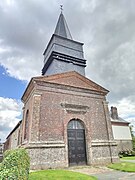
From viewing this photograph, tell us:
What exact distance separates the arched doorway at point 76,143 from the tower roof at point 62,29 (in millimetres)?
11727

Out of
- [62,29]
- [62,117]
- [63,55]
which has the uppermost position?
[62,29]

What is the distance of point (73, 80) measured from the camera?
1542cm

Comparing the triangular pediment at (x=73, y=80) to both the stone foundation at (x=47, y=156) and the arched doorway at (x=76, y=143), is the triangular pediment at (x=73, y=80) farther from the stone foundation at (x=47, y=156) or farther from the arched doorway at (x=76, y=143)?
the stone foundation at (x=47, y=156)

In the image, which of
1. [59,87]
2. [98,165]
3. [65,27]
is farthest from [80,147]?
[65,27]

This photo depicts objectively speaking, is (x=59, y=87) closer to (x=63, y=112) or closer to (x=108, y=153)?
(x=63, y=112)

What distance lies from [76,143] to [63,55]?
32.1 feet

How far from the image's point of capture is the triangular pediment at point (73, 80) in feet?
46.8

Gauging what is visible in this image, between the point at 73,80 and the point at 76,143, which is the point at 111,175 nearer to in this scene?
the point at 76,143

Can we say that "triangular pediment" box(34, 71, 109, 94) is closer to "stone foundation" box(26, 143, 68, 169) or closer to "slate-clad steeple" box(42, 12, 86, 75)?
"slate-clad steeple" box(42, 12, 86, 75)

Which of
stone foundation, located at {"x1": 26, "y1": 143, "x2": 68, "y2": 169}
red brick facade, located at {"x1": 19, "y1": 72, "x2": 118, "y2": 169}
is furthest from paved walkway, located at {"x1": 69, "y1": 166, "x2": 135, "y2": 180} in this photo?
red brick facade, located at {"x1": 19, "y1": 72, "x2": 118, "y2": 169}

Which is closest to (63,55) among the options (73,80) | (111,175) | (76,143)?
(73,80)

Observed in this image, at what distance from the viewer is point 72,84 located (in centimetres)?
1509

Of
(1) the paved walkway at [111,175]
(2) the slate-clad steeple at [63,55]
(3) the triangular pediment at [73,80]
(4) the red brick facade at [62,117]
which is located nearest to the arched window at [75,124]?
(4) the red brick facade at [62,117]

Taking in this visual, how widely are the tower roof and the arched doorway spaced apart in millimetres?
11727
